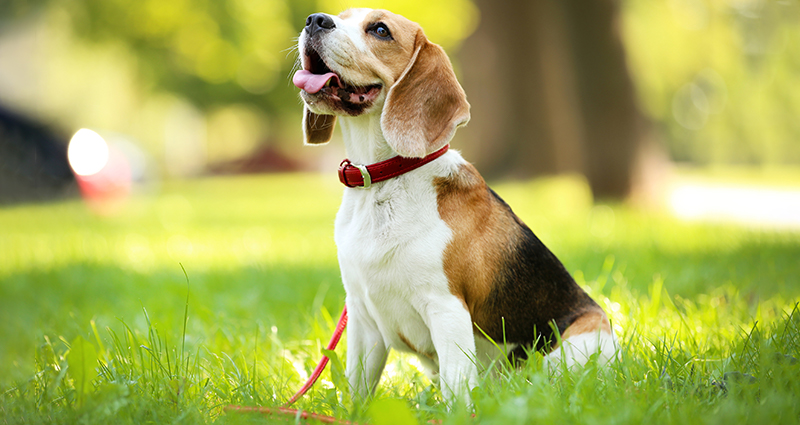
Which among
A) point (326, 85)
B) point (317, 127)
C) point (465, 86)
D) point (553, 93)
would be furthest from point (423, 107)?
point (465, 86)

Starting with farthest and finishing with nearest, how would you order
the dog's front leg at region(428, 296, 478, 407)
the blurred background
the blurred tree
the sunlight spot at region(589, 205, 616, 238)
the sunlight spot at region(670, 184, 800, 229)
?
the blurred background < the blurred tree < the sunlight spot at region(670, 184, 800, 229) < the sunlight spot at region(589, 205, 616, 238) < the dog's front leg at region(428, 296, 478, 407)

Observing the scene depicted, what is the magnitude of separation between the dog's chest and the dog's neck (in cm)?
17

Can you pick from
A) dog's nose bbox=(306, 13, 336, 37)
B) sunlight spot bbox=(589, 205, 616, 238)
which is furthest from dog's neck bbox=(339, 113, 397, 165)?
sunlight spot bbox=(589, 205, 616, 238)

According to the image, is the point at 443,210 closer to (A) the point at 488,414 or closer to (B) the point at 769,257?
(A) the point at 488,414

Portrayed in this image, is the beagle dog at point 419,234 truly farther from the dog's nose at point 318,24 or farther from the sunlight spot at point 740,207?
the sunlight spot at point 740,207

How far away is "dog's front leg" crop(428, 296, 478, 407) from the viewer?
251 cm

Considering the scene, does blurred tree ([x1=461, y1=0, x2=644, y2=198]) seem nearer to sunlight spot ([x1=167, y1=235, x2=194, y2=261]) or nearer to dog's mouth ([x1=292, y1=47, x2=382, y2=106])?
sunlight spot ([x1=167, y1=235, x2=194, y2=261])

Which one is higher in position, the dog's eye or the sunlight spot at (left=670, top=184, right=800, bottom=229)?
the dog's eye

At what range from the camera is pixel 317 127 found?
328cm

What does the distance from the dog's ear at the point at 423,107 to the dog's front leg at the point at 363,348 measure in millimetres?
836

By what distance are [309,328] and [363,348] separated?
3.33 ft

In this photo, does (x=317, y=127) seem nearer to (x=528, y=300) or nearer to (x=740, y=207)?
(x=528, y=300)

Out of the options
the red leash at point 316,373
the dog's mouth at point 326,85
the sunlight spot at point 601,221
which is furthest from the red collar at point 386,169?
the sunlight spot at point 601,221

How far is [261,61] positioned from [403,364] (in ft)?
89.2
